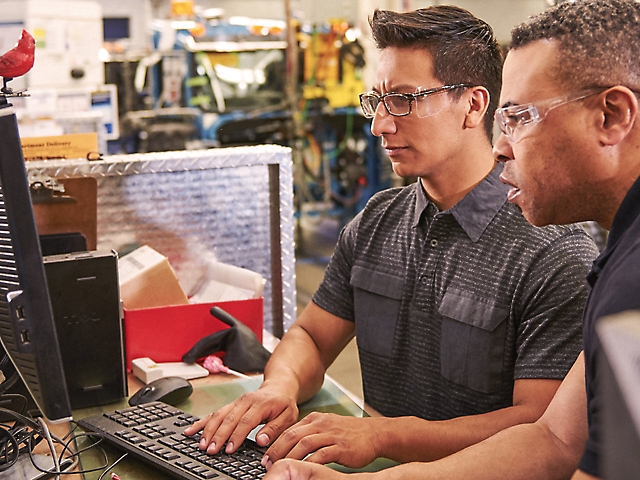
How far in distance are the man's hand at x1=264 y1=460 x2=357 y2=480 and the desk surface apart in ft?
0.54

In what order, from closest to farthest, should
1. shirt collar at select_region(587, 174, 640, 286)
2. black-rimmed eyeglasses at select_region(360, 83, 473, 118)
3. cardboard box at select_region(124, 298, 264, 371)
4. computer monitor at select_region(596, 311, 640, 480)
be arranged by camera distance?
computer monitor at select_region(596, 311, 640, 480) → shirt collar at select_region(587, 174, 640, 286) → black-rimmed eyeglasses at select_region(360, 83, 473, 118) → cardboard box at select_region(124, 298, 264, 371)

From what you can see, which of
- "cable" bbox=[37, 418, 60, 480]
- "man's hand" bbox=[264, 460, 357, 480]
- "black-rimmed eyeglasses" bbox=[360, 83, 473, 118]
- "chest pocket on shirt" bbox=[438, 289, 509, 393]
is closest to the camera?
"man's hand" bbox=[264, 460, 357, 480]

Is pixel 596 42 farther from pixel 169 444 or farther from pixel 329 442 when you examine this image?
pixel 169 444

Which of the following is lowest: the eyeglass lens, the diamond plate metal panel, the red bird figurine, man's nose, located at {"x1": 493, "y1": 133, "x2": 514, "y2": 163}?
the diamond plate metal panel

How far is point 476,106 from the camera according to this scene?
1647mm

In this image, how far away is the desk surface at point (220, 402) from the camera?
1.32 meters

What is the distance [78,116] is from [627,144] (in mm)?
3920

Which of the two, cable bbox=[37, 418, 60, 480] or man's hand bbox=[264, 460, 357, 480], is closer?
man's hand bbox=[264, 460, 357, 480]

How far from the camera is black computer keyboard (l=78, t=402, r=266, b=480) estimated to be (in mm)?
1206

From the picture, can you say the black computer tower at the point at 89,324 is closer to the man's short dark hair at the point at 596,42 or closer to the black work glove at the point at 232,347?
the black work glove at the point at 232,347

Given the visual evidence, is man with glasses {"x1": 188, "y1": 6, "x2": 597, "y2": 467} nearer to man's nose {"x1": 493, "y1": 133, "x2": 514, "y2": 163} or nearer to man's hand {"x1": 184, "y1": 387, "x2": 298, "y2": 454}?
man's hand {"x1": 184, "y1": 387, "x2": 298, "y2": 454}

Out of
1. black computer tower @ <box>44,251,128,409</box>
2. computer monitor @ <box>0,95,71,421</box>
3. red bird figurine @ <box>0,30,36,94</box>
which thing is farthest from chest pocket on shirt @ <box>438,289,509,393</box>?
red bird figurine @ <box>0,30,36,94</box>

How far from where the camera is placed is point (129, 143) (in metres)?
6.71

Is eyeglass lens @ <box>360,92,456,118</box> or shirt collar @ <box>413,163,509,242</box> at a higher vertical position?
eyeglass lens @ <box>360,92,456,118</box>
